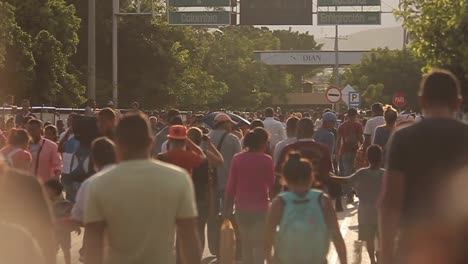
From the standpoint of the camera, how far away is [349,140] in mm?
21984

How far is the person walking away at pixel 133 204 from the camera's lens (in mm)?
6426

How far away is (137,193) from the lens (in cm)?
643

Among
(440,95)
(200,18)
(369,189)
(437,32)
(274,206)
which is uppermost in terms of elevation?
(200,18)

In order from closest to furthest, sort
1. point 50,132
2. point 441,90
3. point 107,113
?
point 441,90, point 107,113, point 50,132

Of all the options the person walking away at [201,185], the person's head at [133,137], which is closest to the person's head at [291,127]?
the person walking away at [201,185]

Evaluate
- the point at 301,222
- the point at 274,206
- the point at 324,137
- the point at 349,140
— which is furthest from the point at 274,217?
the point at 349,140

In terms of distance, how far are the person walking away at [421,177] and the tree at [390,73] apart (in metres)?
77.1

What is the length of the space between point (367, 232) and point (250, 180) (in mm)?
1731

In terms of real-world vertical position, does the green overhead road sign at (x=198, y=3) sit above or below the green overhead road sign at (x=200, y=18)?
above

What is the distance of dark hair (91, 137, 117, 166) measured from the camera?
9742mm

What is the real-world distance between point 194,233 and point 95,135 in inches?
242

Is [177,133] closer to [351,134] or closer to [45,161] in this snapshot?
[45,161]

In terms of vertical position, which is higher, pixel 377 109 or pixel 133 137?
pixel 133 137

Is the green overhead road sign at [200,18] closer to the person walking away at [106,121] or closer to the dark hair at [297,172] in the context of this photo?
the person walking away at [106,121]
